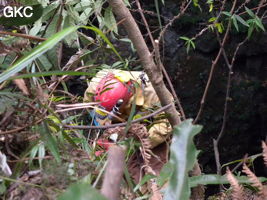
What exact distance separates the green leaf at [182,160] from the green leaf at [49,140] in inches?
7.2

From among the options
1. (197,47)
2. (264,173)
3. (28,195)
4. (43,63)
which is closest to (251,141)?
(264,173)

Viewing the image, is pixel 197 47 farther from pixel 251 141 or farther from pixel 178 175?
pixel 178 175

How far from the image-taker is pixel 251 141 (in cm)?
373

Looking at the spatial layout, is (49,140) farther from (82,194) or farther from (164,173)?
(82,194)

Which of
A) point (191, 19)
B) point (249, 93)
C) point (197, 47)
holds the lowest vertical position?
point (249, 93)

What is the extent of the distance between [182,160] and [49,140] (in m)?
0.23

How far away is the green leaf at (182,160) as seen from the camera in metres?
0.40

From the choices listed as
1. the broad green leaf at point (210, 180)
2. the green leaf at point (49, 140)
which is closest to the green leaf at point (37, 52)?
the green leaf at point (49, 140)

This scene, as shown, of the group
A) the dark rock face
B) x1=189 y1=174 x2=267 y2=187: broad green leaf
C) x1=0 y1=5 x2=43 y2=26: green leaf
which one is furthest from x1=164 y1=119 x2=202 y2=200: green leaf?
the dark rock face

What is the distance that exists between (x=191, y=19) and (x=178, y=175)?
10.5 feet

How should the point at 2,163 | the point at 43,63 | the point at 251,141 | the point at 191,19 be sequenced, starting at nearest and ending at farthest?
1. the point at 2,163
2. the point at 43,63
3. the point at 191,19
4. the point at 251,141

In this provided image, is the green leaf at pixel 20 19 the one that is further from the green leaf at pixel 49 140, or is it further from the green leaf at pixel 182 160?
the green leaf at pixel 182 160

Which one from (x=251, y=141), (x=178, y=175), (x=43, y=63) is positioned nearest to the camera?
(x=178, y=175)

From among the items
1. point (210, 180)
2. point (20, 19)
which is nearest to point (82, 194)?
point (210, 180)
